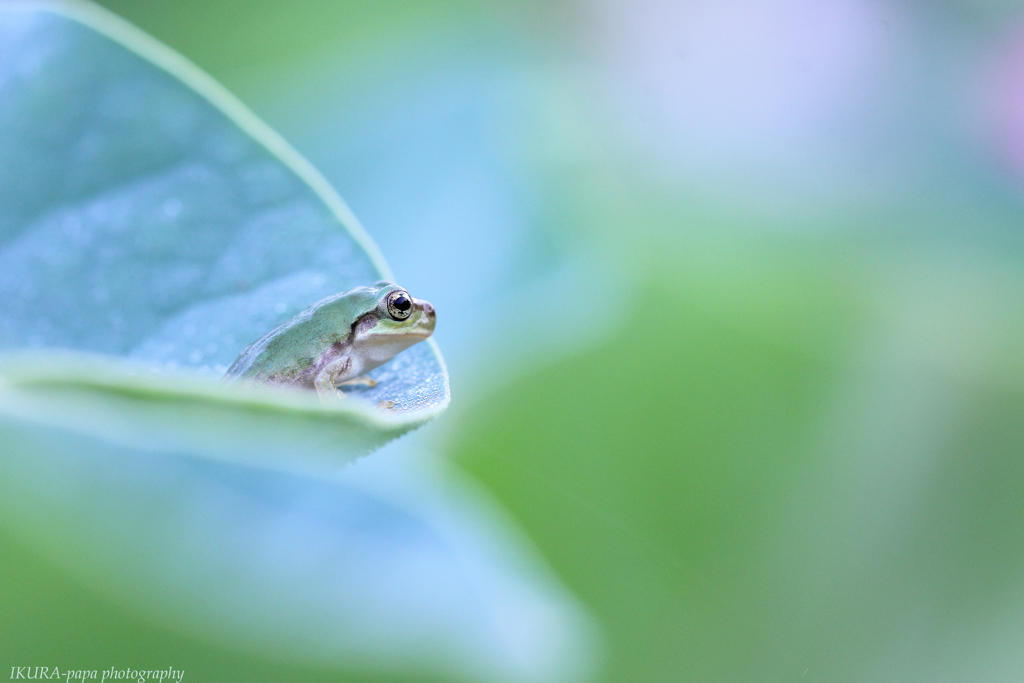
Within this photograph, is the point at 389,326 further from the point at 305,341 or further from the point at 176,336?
the point at 176,336

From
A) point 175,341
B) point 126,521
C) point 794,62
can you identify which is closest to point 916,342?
point 794,62

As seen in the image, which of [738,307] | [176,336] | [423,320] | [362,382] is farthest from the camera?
[738,307]

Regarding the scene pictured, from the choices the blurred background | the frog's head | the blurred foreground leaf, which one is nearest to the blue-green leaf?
the blurred foreground leaf

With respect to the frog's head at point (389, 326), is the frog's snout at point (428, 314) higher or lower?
higher

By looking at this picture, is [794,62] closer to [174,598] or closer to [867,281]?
[867,281]

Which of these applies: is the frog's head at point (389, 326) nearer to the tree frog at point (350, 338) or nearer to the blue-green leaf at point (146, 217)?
the tree frog at point (350, 338)

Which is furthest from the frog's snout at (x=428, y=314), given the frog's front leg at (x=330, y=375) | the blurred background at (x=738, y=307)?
the blurred background at (x=738, y=307)

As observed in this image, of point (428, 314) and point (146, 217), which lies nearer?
point (146, 217)

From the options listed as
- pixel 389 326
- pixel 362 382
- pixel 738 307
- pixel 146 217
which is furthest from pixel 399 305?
pixel 738 307
